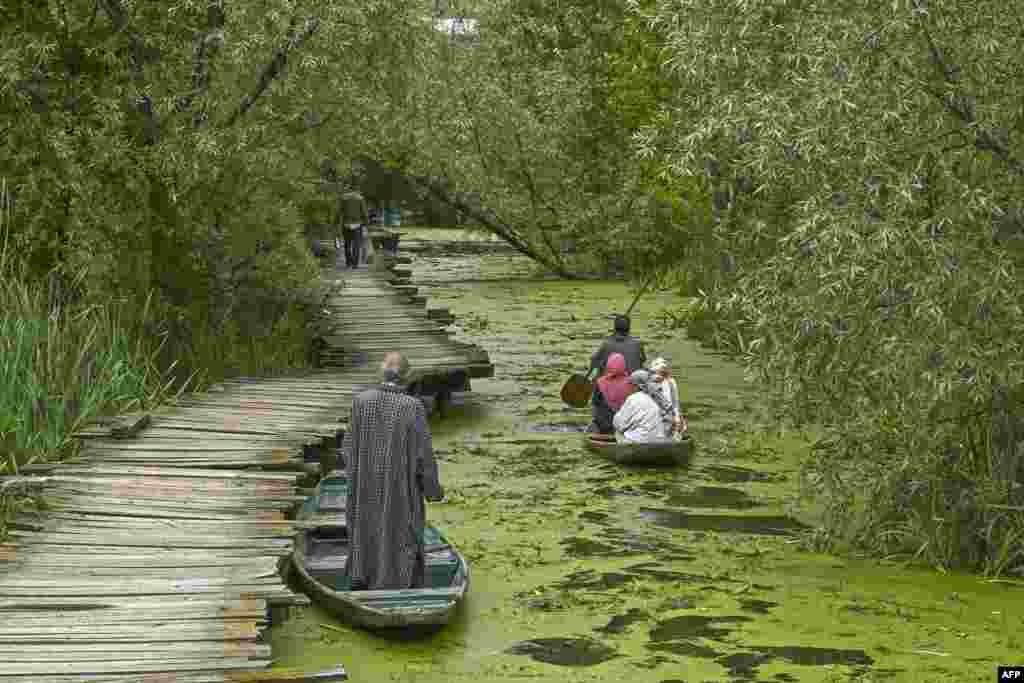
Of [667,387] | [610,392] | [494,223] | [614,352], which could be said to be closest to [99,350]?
[610,392]

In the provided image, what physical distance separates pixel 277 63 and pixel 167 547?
9165mm

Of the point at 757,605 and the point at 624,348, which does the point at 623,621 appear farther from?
the point at 624,348

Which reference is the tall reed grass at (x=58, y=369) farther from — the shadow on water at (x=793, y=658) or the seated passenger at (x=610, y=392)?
the shadow on water at (x=793, y=658)

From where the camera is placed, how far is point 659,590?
545 inches

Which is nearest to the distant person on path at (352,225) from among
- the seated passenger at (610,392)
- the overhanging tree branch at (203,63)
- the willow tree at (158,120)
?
the willow tree at (158,120)

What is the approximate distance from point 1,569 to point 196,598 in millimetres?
Answer: 1475

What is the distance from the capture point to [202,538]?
12062mm

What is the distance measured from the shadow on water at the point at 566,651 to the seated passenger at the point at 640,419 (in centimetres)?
694

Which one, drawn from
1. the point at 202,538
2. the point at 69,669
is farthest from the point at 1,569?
the point at 69,669

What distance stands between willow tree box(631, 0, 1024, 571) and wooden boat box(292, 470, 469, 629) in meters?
2.98

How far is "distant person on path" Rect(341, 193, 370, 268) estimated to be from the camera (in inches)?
1363

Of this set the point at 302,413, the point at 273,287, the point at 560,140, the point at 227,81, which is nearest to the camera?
the point at 302,413

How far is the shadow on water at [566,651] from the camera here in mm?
11836

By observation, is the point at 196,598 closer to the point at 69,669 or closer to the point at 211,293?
the point at 69,669
